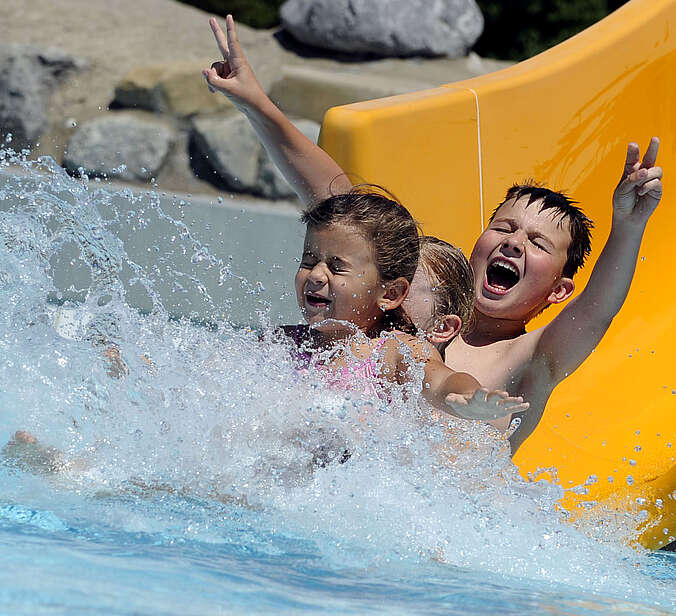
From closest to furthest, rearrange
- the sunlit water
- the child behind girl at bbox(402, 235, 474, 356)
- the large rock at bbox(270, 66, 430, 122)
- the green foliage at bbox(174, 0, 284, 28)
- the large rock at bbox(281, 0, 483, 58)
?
1. the sunlit water
2. the child behind girl at bbox(402, 235, 474, 356)
3. the large rock at bbox(270, 66, 430, 122)
4. the large rock at bbox(281, 0, 483, 58)
5. the green foliage at bbox(174, 0, 284, 28)

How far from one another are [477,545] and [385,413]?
26 centimetres

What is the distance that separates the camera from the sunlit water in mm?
1150

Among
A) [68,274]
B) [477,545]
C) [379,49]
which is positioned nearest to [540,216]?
[477,545]

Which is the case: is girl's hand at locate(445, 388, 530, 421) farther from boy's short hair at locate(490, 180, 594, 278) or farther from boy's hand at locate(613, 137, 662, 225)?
boy's short hair at locate(490, 180, 594, 278)

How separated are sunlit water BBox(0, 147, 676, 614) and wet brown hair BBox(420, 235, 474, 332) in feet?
0.66

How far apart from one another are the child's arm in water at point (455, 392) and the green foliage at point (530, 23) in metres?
4.62

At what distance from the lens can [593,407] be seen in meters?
2.34

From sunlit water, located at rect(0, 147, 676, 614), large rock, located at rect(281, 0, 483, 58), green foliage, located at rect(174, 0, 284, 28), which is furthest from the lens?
green foliage, located at rect(174, 0, 284, 28)

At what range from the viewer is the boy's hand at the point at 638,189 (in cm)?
169

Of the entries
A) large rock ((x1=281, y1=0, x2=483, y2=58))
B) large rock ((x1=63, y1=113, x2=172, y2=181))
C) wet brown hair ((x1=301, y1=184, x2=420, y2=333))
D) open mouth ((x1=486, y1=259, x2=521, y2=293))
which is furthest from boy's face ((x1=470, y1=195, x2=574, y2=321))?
large rock ((x1=281, y1=0, x2=483, y2=58))

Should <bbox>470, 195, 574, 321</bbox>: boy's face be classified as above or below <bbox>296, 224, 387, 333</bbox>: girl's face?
above

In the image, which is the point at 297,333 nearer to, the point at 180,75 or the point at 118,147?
the point at 118,147

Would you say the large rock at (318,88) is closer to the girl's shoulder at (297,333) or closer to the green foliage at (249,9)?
the green foliage at (249,9)

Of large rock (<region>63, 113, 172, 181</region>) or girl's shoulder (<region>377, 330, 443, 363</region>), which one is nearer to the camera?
girl's shoulder (<region>377, 330, 443, 363</region>)
